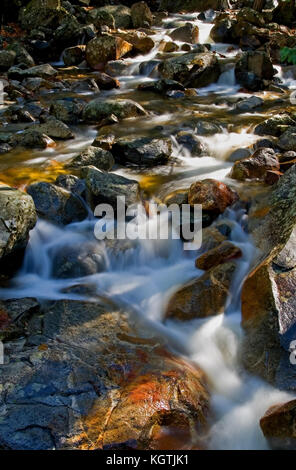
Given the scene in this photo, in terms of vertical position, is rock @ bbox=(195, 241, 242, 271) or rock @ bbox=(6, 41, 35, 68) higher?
rock @ bbox=(6, 41, 35, 68)

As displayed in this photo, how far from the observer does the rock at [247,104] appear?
11.5 metres

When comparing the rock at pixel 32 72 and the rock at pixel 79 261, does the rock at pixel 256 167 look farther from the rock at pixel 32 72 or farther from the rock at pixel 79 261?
the rock at pixel 32 72

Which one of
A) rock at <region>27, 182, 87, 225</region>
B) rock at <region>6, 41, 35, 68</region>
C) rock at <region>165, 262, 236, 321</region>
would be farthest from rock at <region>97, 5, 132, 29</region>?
rock at <region>165, 262, 236, 321</region>

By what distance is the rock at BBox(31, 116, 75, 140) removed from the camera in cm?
926

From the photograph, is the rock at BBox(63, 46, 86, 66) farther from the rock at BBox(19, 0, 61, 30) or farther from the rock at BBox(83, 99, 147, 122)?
the rock at BBox(83, 99, 147, 122)

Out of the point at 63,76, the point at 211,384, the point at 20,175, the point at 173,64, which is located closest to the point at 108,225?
the point at 20,175

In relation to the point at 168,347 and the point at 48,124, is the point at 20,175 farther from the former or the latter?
the point at 168,347

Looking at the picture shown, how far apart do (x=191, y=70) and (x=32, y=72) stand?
5.70 m

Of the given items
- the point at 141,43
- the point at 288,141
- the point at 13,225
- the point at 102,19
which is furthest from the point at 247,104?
the point at 102,19

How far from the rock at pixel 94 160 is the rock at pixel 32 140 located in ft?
4.40

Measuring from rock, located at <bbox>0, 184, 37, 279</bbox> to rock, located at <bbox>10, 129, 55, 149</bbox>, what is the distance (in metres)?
3.38

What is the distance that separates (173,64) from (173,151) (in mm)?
6515

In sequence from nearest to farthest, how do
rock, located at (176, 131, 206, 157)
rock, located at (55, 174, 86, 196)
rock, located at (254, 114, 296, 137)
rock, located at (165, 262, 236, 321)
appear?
1. rock, located at (165, 262, 236, 321)
2. rock, located at (55, 174, 86, 196)
3. rock, located at (176, 131, 206, 157)
4. rock, located at (254, 114, 296, 137)

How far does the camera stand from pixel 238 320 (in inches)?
175
